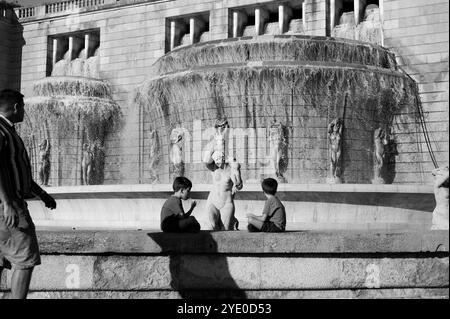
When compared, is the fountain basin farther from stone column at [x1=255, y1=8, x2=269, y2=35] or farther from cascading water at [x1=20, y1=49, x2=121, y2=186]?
stone column at [x1=255, y1=8, x2=269, y2=35]

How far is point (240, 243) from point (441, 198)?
3.74m

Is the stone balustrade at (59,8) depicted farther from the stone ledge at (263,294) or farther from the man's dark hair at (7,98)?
the man's dark hair at (7,98)

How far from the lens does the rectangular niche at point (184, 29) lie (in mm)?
30531

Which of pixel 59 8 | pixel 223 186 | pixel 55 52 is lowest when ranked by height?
pixel 223 186

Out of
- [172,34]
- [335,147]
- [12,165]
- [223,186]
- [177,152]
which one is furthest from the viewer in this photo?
[172,34]

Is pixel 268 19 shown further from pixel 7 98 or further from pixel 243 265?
pixel 7 98

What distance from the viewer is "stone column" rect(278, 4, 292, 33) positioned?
2892 cm

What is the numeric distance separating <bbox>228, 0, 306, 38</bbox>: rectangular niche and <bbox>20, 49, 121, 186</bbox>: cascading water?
613 cm

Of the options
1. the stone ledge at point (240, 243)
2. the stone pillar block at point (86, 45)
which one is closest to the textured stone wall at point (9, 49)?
the stone pillar block at point (86, 45)

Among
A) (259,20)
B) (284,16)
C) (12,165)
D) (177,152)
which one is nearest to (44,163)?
(177,152)

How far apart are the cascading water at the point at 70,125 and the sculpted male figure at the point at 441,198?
834 inches

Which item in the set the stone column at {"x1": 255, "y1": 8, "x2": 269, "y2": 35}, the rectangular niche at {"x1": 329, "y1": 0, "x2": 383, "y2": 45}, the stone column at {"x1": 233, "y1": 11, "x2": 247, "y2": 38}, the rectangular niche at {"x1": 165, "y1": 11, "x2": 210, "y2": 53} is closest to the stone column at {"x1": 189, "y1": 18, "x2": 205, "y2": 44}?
the rectangular niche at {"x1": 165, "y1": 11, "x2": 210, "y2": 53}

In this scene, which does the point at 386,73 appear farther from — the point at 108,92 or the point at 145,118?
the point at 108,92

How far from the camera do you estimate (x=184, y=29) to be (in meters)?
31.3
